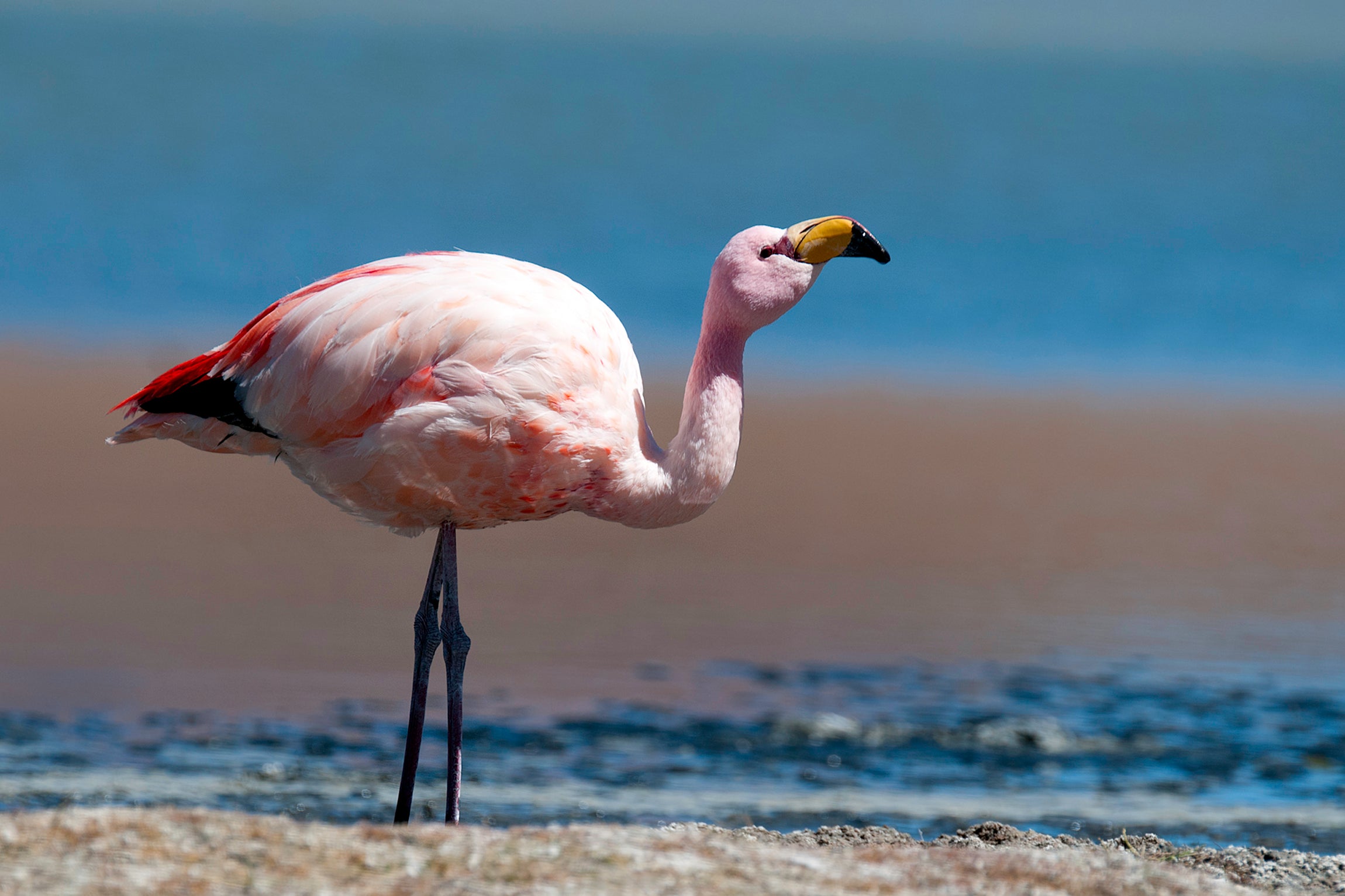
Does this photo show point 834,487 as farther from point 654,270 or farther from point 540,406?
point 654,270

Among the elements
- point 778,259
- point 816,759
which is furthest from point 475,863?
point 816,759

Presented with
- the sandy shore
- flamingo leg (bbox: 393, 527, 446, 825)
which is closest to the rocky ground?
flamingo leg (bbox: 393, 527, 446, 825)

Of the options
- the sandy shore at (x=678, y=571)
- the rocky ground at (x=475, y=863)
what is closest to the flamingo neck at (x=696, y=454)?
the rocky ground at (x=475, y=863)

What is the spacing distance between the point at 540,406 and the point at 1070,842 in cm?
223

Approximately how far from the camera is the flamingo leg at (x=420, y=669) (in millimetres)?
4953

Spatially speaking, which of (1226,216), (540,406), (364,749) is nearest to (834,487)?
(364,749)

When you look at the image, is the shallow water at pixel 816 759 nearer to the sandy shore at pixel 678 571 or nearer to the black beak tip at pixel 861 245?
the sandy shore at pixel 678 571

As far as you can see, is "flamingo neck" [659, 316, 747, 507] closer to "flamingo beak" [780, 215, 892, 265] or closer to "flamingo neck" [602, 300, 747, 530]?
"flamingo neck" [602, 300, 747, 530]

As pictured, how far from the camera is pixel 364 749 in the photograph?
20.4 feet

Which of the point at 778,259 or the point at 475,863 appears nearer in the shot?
the point at 475,863

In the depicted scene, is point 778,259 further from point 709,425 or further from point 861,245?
point 709,425

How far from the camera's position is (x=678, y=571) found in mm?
9266

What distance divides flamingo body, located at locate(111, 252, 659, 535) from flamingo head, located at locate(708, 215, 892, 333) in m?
0.45

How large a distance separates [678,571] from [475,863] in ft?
19.4
